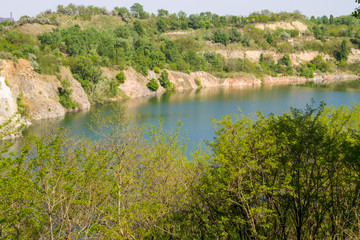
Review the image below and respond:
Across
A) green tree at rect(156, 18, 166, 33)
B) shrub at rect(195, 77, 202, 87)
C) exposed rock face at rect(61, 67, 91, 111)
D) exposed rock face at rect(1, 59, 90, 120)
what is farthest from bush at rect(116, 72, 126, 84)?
green tree at rect(156, 18, 166, 33)

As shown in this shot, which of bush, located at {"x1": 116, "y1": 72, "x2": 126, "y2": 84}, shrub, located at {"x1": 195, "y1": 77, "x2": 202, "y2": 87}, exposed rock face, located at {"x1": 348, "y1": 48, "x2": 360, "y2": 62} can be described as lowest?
shrub, located at {"x1": 195, "y1": 77, "x2": 202, "y2": 87}

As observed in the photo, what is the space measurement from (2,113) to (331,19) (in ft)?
573

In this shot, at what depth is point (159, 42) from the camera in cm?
11725

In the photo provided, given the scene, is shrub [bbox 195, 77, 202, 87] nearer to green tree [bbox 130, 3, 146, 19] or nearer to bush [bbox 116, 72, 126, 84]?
bush [bbox 116, 72, 126, 84]

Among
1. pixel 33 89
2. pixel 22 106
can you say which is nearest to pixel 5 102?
pixel 22 106

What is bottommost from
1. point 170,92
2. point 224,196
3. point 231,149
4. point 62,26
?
point 170,92

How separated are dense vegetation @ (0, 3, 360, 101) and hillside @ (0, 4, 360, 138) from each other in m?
0.26

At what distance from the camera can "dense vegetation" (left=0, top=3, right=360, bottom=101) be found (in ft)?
238

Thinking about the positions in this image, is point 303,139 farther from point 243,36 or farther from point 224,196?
point 243,36

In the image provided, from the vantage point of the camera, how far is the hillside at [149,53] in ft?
202

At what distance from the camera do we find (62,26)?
102m

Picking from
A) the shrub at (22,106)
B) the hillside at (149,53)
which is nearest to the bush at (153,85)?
the hillside at (149,53)

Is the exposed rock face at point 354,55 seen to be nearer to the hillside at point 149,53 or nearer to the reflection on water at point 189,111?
the hillside at point 149,53

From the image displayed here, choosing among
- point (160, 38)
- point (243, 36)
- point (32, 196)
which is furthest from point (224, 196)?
point (243, 36)
